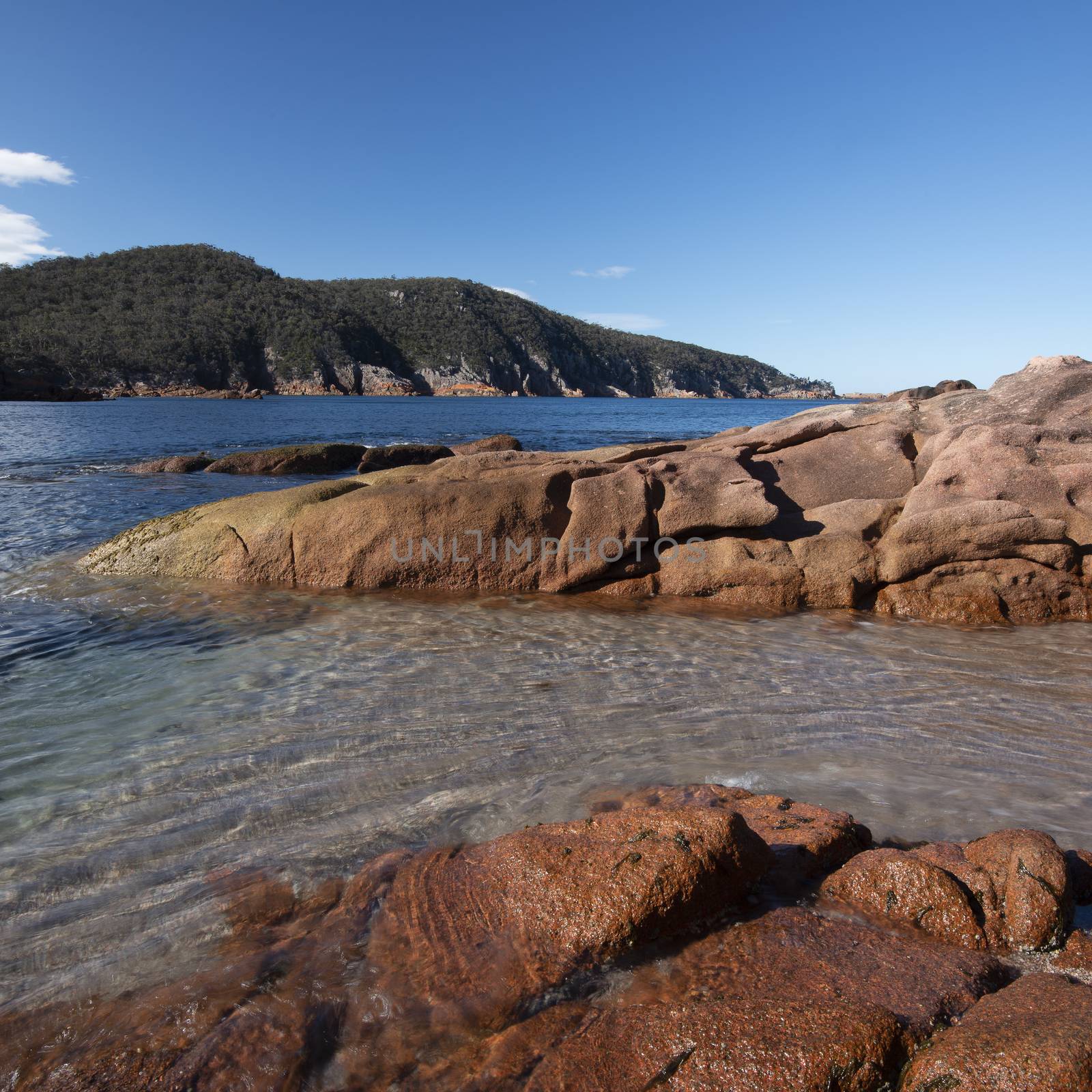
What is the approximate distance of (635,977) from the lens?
239 centimetres

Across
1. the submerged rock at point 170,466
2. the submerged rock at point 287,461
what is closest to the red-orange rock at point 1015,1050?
the submerged rock at point 287,461

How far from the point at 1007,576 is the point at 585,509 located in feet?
14.8

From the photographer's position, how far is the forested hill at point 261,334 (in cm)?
8544

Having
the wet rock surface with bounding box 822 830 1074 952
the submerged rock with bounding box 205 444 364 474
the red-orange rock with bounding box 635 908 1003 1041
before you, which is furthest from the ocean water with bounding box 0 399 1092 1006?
the submerged rock with bounding box 205 444 364 474

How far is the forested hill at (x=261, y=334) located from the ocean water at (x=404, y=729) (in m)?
78.2

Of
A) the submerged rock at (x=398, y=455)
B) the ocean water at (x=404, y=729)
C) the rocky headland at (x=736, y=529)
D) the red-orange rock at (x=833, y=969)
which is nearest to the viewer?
the red-orange rock at (x=833, y=969)

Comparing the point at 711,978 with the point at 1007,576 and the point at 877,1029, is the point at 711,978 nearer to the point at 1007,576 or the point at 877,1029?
the point at 877,1029

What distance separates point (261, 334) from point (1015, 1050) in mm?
113711

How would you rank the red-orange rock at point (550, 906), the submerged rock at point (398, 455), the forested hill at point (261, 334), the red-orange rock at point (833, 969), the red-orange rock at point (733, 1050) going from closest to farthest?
1. the red-orange rock at point (733, 1050)
2. the red-orange rock at point (833, 969)
3. the red-orange rock at point (550, 906)
4. the submerged rock at point (398, 455)
5. the forested hill at point (261, 334)

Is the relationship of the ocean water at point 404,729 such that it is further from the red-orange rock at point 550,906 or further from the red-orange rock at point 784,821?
the red-orange rock at point 550,906

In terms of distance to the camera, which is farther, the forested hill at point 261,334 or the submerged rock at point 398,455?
the forested hill at point 261,334

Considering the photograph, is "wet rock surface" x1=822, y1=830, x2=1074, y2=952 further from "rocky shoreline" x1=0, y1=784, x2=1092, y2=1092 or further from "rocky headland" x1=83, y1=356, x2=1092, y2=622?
"rocky headland" x1=83, y1=356, x2=1092, y2=622

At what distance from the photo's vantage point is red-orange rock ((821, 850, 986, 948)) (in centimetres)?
252

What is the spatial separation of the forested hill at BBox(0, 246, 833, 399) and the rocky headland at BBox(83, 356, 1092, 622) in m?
75.6
